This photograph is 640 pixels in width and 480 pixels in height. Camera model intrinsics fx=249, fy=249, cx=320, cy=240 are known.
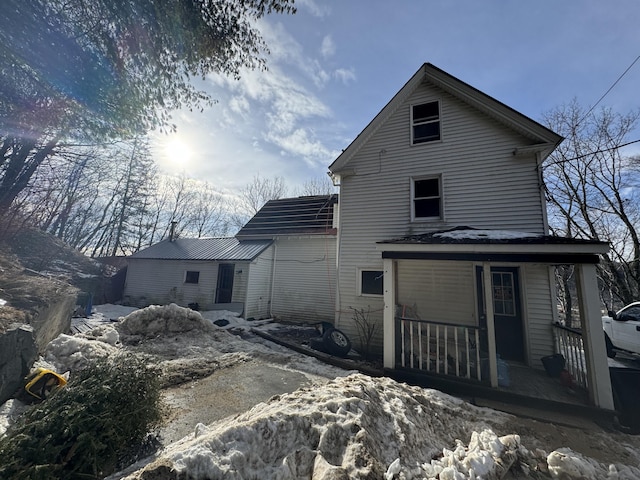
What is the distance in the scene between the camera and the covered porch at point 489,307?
4.50 m

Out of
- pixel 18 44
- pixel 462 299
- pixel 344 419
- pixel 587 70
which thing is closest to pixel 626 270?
pixel 587 70

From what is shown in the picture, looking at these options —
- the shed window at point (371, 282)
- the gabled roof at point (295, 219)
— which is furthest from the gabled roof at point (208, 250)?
the shed window at point (371, 282)

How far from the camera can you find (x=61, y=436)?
7.15ft

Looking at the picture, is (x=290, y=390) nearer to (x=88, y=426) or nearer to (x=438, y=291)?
(x=88, y=426)

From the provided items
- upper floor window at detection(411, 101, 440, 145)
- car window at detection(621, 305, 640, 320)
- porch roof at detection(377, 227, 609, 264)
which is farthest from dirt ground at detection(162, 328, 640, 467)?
upper floor window at detection(411, 101, 440, 145)

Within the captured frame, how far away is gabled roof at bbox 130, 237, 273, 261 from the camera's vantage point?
12920mm

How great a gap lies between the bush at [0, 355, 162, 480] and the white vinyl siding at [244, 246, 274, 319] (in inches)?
357

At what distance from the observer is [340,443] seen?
2488 millimetres

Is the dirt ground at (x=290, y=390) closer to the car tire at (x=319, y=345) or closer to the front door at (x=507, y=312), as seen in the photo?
the car tire at (x=319, y=345)

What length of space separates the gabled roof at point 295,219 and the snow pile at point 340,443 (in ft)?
30.4

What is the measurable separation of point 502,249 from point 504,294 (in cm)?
298

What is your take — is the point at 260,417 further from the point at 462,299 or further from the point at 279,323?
the point at 279,323

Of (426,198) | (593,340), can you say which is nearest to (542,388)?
(593,340)

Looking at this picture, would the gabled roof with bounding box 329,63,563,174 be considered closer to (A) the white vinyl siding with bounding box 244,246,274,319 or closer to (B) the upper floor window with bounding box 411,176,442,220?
(B) the upper floor window with bounding box 411,176,442,220
